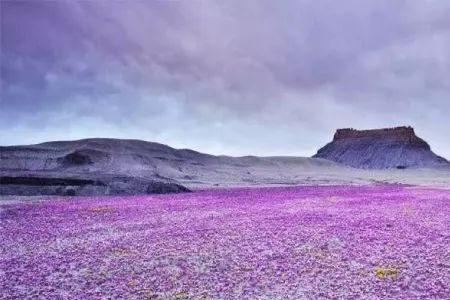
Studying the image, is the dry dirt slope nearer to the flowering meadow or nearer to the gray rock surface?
the gray rock surface

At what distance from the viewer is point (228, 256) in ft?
50.3

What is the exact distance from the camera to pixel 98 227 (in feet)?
72.8

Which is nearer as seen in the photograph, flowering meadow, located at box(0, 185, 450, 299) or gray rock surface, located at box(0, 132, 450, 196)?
flowering meadow, located at box(0, 185, 450, 299)

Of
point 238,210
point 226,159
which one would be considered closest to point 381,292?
point 238,210

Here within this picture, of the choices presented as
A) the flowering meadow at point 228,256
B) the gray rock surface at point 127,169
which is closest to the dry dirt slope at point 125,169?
the gray rock surface at point 127,169

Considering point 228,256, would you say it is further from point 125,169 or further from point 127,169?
point 127,169

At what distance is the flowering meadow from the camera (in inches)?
475

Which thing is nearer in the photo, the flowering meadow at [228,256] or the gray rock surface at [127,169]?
the flowering meadow at [228,256]

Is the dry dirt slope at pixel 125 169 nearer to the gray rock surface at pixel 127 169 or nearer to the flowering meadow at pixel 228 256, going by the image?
the gray rock surface at pixel 127 169

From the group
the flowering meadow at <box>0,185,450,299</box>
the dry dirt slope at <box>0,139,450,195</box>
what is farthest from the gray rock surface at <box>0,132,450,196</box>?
the flowering meadow at <box>0,185,450,299</box>

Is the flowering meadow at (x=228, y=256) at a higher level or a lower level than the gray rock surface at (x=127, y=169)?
lower

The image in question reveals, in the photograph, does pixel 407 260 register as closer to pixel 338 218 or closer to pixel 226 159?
pixel 338 218

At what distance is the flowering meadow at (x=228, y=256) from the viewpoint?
1205cm

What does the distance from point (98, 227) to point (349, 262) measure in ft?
37.9
